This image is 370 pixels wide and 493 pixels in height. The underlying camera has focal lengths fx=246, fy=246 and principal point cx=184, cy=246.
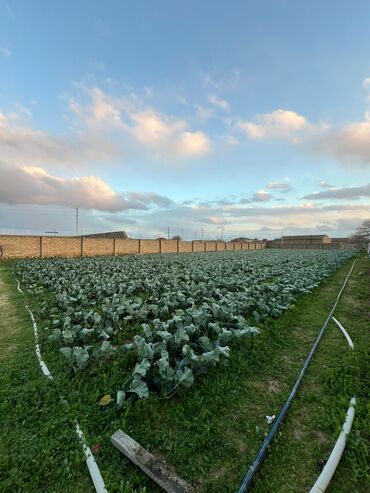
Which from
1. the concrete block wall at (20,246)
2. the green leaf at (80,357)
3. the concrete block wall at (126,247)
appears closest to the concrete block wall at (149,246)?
the concrete block wall at (126,247)

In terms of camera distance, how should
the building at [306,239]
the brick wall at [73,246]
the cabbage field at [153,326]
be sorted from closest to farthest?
the cabbage field at [153,326]
the brick wall at [73,246]
the building at [306,239]

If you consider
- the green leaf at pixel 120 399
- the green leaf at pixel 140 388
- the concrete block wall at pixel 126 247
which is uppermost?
the concrete block wall at pixel 126 247

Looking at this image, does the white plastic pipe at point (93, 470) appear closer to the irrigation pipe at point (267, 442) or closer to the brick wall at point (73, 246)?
the irrigation pipe at point (267, 442)

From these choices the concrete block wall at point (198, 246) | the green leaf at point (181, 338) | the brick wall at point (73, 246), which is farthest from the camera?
the concrete block wall at point (198, 246)

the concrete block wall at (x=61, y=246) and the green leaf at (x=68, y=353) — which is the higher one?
the concrete block wall at (x=61, y=246)

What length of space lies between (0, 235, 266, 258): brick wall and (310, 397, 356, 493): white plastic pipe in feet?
77.8

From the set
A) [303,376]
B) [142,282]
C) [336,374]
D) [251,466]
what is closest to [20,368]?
[251,466]

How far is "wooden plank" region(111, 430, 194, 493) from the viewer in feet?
5.95

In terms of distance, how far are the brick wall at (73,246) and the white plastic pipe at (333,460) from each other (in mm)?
23706

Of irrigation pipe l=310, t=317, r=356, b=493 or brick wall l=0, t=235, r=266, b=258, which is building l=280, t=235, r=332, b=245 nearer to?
brick wall l=0, t=235, r=266, b=258

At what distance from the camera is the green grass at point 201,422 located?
2.04 m

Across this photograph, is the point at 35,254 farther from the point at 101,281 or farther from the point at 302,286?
the point at 302,286

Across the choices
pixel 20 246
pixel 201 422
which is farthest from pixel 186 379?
pixel 20 246

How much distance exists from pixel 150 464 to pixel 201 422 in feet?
2.55
